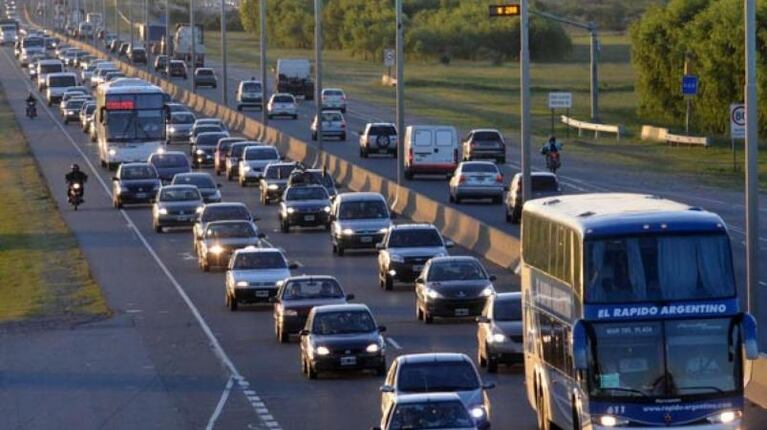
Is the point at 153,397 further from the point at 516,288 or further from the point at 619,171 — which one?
the point at 619,171

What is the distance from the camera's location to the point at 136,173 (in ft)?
219

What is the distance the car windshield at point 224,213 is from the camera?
5356 cm

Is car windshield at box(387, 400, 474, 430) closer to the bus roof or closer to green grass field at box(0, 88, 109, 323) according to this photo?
the bus roof

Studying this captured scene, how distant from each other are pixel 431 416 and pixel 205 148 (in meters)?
59.3

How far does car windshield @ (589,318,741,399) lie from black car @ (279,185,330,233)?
119ft

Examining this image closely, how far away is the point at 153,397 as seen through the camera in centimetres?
3167

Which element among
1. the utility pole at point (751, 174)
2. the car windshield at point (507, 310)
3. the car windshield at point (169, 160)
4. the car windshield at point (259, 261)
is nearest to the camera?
the utility pole at point (751, 174)

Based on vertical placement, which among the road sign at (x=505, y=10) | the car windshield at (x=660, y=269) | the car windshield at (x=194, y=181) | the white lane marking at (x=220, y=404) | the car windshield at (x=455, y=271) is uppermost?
the road sign at (x=505, y=10)

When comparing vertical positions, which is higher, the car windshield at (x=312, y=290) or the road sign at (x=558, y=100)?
the road sign at (x=558, y=100)

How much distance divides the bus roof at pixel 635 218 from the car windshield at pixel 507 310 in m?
7.95

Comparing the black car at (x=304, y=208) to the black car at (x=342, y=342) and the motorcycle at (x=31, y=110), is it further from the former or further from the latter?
the motorcycle at (x=31, y=110)

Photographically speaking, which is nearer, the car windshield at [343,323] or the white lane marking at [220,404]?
the white lane marking at [220,404]

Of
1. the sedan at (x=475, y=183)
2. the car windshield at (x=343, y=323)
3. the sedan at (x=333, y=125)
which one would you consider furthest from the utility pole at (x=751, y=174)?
the sedan at (x=333, y=125)

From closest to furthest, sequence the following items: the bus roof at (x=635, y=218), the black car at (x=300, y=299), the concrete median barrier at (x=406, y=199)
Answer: the bus roof at (x=635, y=218), the black car at (x=300, y=299), the concrete median barrier at (x=406, y=199)
